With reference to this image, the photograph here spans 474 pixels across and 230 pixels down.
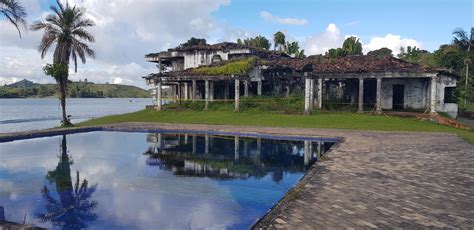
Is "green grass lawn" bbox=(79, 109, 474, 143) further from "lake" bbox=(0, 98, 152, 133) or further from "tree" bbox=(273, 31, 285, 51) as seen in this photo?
"tree" bbox=(273, 31, 285, 51)

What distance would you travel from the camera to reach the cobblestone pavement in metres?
6.21

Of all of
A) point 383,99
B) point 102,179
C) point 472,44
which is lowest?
point 102,179

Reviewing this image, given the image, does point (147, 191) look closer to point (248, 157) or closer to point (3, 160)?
point (248, 157)

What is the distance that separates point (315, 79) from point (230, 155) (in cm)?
1893

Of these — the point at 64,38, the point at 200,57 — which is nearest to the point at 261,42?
the point at 200,57

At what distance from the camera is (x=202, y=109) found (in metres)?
33.1

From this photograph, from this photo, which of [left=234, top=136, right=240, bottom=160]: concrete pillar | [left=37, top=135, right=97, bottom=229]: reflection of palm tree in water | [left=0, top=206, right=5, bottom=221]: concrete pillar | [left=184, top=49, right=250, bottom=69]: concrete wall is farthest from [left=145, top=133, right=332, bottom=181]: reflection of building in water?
[left=184, top=49, right=250, bottom=69]: concrete wall

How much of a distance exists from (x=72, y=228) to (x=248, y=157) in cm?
852

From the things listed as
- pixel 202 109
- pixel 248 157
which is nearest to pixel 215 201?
pixel 248 157

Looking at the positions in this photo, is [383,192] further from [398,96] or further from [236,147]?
[398,96]

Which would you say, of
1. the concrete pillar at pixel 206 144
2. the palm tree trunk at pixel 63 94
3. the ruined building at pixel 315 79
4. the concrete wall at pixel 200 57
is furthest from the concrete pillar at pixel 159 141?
the concrete wall at pixel 200 57

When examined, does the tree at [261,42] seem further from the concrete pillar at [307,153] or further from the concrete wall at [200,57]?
the concrete pillar at [307,153]

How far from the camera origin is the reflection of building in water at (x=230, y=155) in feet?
41.5

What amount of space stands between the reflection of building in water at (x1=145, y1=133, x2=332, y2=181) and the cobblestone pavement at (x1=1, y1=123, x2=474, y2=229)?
6.23 ft
